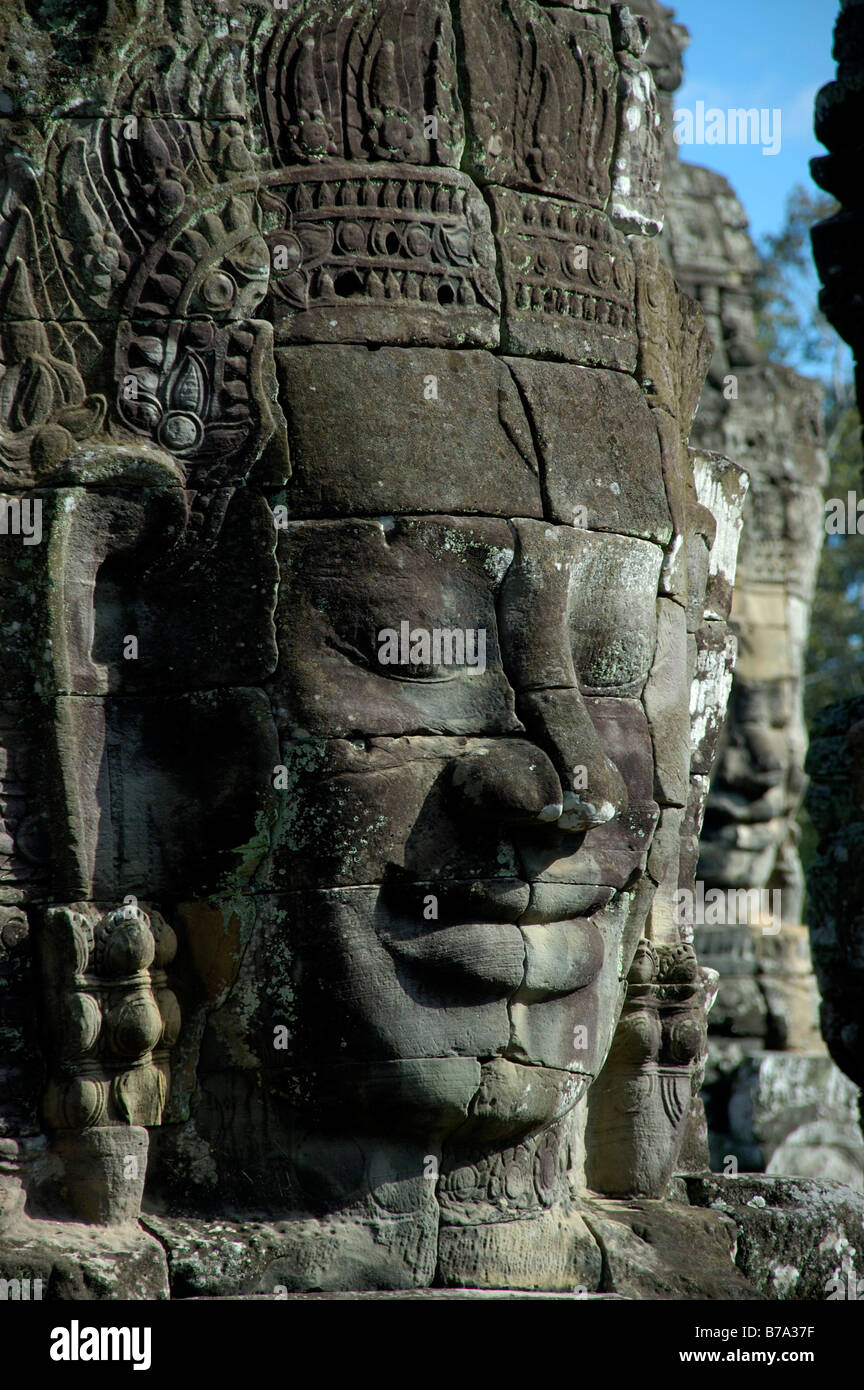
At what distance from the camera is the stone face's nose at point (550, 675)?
5.63 m

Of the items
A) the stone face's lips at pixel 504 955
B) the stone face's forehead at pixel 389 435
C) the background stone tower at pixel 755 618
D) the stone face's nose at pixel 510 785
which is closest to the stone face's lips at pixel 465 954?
the stone face's lips at pixel 504 955

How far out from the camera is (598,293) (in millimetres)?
6012

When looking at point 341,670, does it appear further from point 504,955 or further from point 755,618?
point 755,618

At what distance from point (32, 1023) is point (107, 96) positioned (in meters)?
2.49

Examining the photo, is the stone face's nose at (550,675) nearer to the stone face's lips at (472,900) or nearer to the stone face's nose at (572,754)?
the stone face's nose at (572,754)

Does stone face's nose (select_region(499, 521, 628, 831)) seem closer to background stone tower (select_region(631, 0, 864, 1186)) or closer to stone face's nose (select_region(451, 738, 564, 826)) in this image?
stone face's nose (select_region(451, 738, 564, 826))

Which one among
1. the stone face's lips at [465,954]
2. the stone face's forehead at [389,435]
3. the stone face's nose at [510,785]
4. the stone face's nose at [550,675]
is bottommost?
the stone face's lips at [465,954]

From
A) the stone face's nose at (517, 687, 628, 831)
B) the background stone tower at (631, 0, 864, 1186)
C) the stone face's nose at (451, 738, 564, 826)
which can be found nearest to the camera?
the stone face's nose at (451, 738, 564, 826)

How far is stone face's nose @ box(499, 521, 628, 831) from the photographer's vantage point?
18.5ft

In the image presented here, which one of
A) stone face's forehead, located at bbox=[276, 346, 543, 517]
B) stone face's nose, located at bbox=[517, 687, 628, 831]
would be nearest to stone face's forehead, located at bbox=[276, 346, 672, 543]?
stone face's forehead, located at bbox=[276, 346, 543, 517]

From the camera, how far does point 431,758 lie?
18.3 feet

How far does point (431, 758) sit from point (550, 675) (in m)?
0.41
